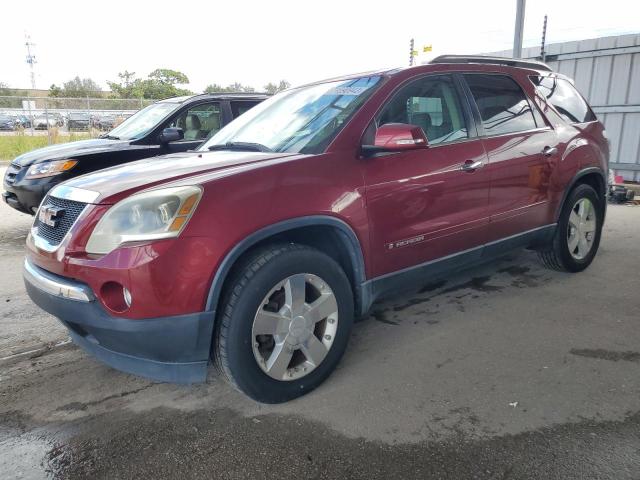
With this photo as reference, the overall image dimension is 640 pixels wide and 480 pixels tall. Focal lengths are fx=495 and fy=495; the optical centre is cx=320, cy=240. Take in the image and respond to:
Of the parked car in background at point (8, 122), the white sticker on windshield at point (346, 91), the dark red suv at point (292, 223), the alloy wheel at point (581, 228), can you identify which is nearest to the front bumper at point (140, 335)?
the dark red suv at point (292, 223)

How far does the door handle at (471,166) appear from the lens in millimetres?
3357

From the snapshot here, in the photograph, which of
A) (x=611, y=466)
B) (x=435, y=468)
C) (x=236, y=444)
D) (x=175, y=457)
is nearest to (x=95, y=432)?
(x=175, y=457)

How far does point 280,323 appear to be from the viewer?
8.30 feet

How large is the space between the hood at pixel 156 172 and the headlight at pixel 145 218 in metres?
0.09

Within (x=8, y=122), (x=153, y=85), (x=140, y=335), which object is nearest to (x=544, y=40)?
(x=140, y=335)

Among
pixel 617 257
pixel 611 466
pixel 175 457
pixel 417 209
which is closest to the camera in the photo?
pixel 611 466

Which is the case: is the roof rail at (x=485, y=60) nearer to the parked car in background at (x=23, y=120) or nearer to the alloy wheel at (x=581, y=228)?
the alloy wheel at (x=581, y=228)

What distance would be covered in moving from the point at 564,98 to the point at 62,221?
13.9 feet

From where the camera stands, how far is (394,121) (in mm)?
3178

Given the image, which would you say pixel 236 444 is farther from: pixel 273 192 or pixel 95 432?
pixel 273 192

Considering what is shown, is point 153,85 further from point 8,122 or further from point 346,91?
point 346,91

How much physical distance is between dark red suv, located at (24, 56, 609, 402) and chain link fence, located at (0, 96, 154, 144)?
17.2 m

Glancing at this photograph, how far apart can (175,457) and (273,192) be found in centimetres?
133

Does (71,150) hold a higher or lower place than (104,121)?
lower
